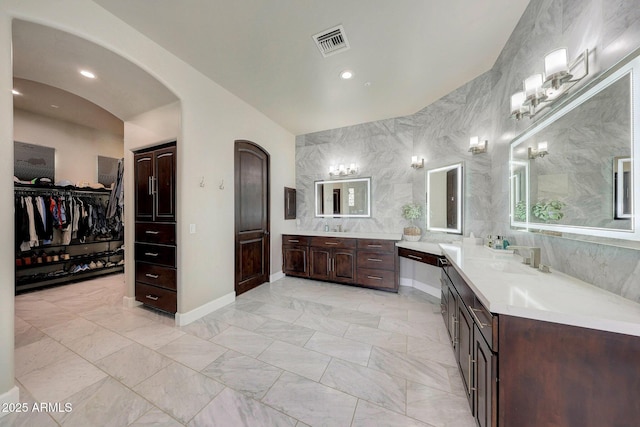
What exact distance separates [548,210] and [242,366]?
272cm

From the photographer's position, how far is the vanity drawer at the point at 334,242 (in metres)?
3.87

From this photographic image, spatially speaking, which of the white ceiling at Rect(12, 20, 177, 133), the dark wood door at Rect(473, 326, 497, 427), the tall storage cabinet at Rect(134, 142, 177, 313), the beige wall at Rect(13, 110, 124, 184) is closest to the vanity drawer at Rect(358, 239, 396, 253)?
the dark wood door at Rect(473, 326, 497, 427)

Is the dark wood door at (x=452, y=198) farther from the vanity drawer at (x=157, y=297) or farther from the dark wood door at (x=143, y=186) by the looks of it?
the dark wood door at (x=143, y=186)

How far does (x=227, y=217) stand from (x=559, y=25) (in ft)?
12.3

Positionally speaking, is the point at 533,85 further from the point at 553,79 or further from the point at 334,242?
the point at 334,242

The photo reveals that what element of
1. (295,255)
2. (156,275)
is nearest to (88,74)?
(156,275)

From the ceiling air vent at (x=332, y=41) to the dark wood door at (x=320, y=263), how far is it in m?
2.95

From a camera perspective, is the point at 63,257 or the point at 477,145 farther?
the point at 63,257

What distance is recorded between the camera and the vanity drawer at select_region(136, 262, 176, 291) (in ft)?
8.84

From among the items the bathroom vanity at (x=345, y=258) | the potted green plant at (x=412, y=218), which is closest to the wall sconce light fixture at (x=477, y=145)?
the potted green plant at (x=412, y=218)

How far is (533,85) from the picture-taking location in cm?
161

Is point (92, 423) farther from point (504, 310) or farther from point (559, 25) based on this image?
point (559, 25)

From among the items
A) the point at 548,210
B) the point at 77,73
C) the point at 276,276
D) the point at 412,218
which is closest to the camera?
the point at 548,210

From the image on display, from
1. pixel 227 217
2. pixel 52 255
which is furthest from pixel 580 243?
pixel 52 255
